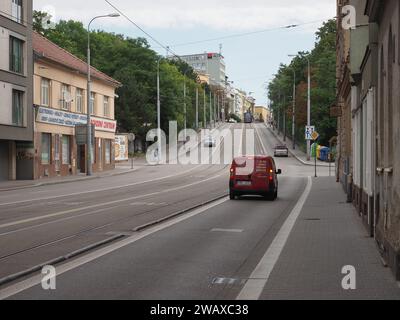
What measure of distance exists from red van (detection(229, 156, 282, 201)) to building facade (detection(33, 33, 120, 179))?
21.2 meters

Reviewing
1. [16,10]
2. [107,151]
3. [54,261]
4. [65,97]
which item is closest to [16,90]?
[16,10]

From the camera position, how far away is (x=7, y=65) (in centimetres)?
3809

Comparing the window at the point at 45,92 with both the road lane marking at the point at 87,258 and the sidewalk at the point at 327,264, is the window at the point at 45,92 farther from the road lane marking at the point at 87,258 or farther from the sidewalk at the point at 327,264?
the sidewalk at the point at 327,264

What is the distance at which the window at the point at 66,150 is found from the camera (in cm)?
4809

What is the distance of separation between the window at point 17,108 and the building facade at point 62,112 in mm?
2204

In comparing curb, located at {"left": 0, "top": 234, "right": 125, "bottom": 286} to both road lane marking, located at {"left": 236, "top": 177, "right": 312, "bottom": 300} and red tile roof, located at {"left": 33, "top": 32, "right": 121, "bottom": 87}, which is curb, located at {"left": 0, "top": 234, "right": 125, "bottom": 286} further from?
red tile roof, located at {"left": 33, "top": 32, "right": 121, "bottom": 87}

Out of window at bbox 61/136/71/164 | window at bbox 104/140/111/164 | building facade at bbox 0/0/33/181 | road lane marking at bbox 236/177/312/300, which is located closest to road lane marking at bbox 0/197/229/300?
road lane marking at bbox 236/177/312/300

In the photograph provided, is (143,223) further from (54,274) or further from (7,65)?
(7,65)

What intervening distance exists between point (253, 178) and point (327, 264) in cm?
1421

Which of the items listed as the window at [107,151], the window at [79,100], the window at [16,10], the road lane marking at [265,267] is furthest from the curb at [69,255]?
the window at [107,151]

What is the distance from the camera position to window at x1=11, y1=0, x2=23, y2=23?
128 ft

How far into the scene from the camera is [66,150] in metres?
48.8

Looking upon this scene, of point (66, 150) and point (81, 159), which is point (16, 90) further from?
point (81, 159)

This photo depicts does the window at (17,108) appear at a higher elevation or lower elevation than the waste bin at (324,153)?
higher
